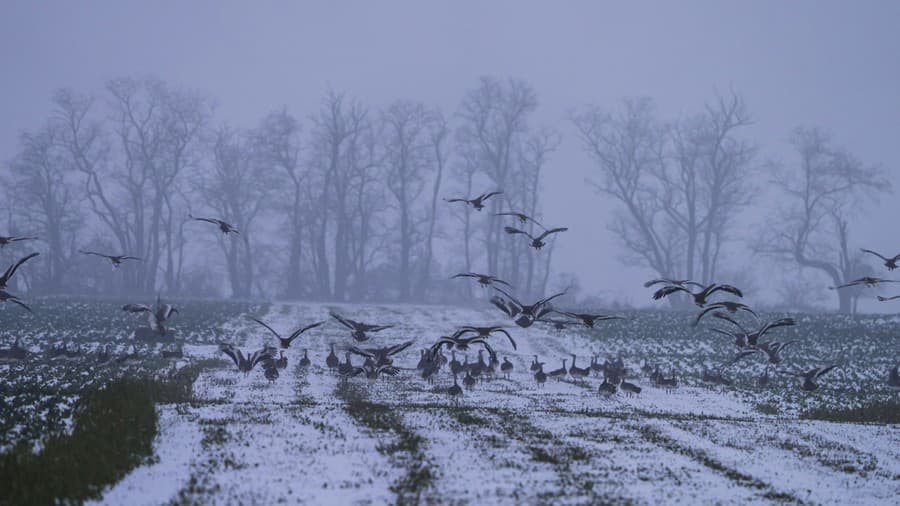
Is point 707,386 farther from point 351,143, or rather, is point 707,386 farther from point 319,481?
point 351,143

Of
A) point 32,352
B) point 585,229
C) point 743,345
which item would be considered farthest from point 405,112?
point 585,229

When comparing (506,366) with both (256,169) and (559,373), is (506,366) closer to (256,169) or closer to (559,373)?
(559,373)

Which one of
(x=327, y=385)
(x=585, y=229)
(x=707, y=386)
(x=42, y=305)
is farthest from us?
(x=585, y=229)

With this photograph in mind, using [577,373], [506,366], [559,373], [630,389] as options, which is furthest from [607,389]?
[506,366]

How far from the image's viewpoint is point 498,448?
1553 centimetres

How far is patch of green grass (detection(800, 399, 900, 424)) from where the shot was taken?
853 inches

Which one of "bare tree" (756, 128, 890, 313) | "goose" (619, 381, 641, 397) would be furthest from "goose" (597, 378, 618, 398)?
"bare tree" (756, 128, 890, 313)

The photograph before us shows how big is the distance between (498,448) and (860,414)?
40.1ft

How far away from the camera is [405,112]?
75.2 m

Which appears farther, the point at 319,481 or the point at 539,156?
the point at 539,156

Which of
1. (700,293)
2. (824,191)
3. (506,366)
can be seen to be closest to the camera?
(700,293)

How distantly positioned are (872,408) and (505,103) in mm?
54310

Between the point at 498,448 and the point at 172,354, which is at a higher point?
the point at 172,354

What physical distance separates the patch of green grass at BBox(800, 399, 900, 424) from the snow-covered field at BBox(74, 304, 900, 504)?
757 millimetres
